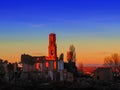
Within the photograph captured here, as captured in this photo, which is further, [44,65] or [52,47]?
[52,47]

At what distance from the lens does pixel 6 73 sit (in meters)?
76.5

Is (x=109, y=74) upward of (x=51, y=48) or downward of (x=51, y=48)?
downward

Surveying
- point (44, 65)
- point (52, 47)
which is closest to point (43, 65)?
point (44, 65)

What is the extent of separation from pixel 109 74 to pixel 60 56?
11.4 m

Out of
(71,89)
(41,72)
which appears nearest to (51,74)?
(41,72)

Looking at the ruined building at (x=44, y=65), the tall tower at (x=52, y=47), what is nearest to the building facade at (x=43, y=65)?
the ruined building at (x=44, y=65)

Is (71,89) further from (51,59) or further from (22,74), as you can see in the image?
(51,59)

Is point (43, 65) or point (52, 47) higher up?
point (52, 47)

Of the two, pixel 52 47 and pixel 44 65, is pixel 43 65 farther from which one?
pixel 52 47

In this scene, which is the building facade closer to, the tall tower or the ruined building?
the ruined building

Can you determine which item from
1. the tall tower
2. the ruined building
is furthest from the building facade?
the tall tower

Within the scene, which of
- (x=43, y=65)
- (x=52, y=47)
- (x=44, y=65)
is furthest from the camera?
(x=52, y=47)

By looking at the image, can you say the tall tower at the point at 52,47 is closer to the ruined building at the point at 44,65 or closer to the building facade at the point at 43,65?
the building facade at the point at 43,65

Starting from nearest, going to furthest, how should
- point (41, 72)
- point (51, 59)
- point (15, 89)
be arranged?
point (15, 89), point (41, 72), point (51, 59)
